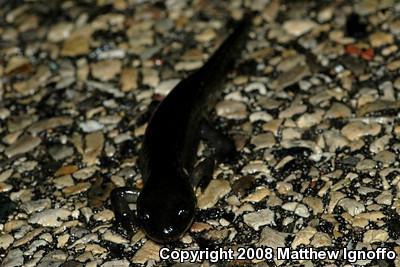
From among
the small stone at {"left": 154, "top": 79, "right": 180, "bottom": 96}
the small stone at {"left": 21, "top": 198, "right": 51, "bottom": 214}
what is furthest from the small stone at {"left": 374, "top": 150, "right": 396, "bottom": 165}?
the small stone at {"left": 21, "top": 198, "right": 51, "bottom": 214}

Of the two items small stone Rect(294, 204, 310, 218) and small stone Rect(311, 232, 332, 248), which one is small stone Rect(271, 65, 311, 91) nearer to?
small stone Rect(294, 204, 310, 218)

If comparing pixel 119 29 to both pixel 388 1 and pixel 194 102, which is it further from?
pixel 388 1

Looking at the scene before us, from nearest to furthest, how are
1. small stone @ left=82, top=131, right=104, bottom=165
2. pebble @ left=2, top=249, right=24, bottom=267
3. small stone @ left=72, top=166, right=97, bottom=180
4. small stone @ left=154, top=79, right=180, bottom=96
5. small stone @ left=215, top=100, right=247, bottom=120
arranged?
pebble @ left=2, top=249, right=24, bottom=267 < small stone @ left=72, top=166, right=97, bottom=180 < small stone @ left=82, top=131, right=104, bottom=165 < small stone @ left=215, top=100, right=247, bottom=120 < small stone @ left=154, top=79, right=180, bottom=96

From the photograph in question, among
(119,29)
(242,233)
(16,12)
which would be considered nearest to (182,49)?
(119,29)

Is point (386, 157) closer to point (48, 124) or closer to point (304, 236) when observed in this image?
point (304, 236)

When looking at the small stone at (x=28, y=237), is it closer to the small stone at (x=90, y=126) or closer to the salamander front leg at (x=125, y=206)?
the salamander front leg at (x=125, y=206)

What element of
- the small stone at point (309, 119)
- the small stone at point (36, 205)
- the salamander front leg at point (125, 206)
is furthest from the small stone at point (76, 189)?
the small stone at point (309, 119)
